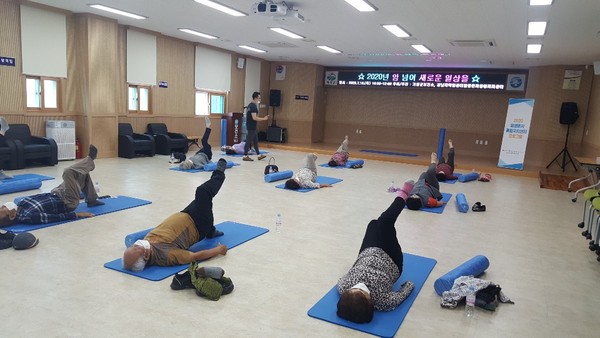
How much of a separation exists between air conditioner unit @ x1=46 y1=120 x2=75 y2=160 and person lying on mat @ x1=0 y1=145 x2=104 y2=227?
13.5 feet

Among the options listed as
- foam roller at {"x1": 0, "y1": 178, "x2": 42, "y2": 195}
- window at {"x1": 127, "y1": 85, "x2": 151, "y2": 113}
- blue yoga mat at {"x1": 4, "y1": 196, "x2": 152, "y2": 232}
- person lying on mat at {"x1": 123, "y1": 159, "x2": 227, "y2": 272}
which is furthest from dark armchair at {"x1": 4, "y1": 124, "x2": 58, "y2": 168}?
person lying on mat at {"x1": 123, "y1": 159, "x2": 227, "y2": 272}

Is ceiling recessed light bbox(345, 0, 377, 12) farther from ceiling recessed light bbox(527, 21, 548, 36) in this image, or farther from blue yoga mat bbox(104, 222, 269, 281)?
blue yoga mat bbox(104, 222, 269, 281)

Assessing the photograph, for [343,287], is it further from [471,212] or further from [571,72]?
[571,72]

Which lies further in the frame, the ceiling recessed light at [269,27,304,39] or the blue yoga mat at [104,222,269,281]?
the ceiling recessed light at [269,27,304,39]

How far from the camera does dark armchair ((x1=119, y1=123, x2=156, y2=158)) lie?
31.1 feet

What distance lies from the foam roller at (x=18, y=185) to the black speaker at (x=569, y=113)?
1216 cm

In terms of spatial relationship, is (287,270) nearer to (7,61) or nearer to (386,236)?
(386,236)

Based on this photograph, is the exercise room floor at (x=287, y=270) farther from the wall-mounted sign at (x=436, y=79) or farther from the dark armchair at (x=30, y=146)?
the wall-mounted sign at (x=436, y=79)

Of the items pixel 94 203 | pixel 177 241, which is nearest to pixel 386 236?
pixel 177 241

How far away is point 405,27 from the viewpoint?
7773mm

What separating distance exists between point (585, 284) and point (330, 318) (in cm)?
255

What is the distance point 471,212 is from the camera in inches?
249

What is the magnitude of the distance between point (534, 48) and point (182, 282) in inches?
358

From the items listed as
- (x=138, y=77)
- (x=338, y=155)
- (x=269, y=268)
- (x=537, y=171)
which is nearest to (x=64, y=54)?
(x=138, y=77)
